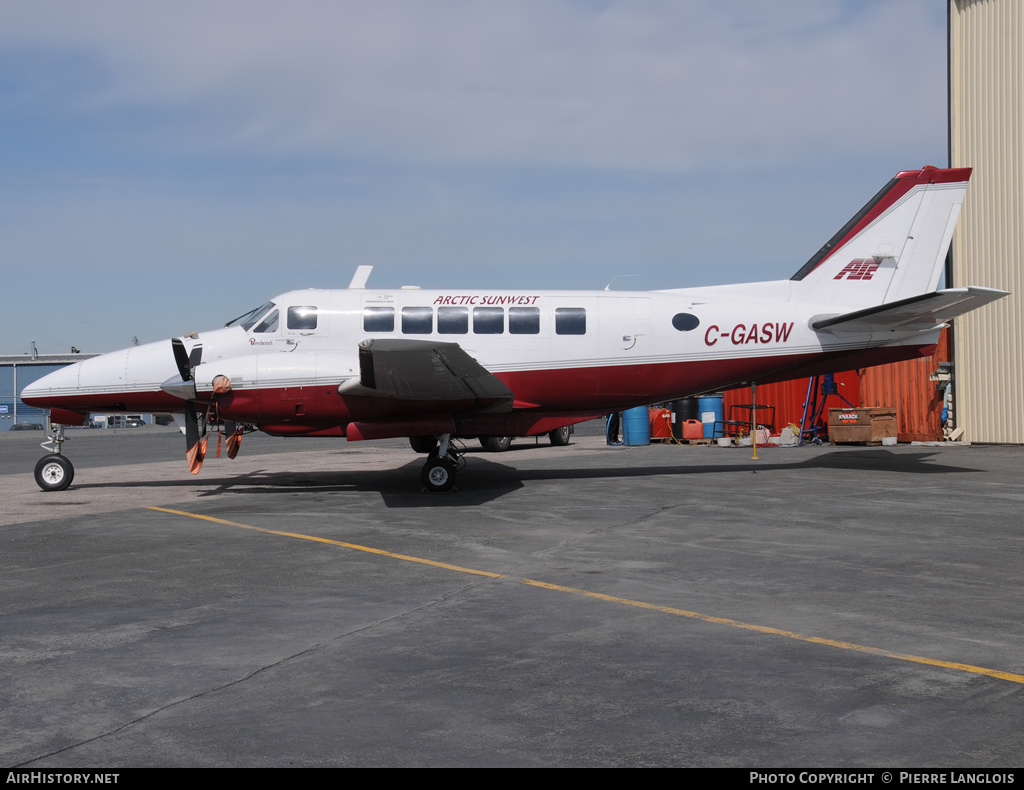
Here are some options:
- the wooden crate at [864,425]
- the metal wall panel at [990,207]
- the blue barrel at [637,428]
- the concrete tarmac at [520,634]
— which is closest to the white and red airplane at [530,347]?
the concrete tarmac at [520,634]

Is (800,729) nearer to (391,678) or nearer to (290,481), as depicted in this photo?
(391,678)

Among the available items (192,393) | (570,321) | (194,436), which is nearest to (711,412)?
(570,321)

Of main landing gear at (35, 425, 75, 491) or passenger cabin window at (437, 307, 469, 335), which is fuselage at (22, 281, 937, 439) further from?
main landing gear at (35, 425, 75, 491)

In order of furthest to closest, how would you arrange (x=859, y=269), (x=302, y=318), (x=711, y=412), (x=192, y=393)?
(x=711, y=412)
(x=859, y=269)
(x=302, y=318)
(x=192, y=393)

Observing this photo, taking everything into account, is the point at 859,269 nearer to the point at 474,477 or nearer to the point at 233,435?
the point at 474,477

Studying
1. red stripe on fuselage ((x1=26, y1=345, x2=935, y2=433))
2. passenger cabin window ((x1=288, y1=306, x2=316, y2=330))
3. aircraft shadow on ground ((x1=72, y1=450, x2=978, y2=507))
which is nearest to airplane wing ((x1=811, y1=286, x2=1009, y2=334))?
red stripe on fuselage ((x1=26, y1=345, x2=935, y2=433))

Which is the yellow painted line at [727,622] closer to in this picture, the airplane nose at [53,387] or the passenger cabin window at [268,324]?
the passenger cabin window at [268,324]

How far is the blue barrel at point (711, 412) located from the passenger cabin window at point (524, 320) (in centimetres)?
1531

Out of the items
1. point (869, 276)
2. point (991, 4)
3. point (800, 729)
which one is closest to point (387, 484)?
point (869, 276)

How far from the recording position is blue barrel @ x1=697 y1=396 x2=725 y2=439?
2927 centimetres

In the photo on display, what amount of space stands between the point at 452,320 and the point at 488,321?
659 millimetres

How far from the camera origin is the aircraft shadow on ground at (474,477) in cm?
1452

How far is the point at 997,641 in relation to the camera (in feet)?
17.8

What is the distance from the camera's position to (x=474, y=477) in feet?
56.2
